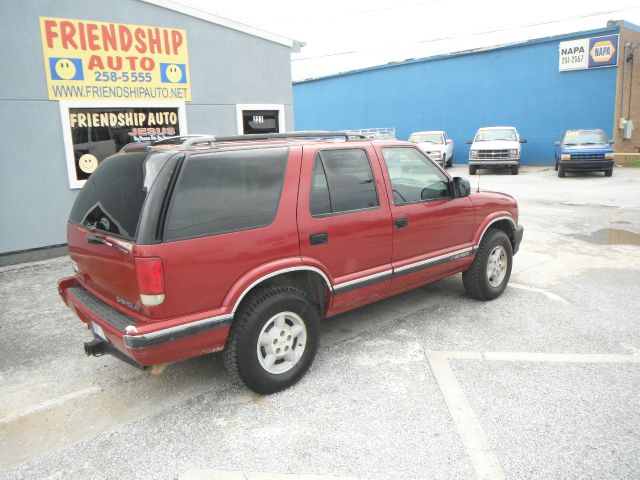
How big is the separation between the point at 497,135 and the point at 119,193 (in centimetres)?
1965

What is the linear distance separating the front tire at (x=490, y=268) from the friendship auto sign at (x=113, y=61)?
19.7ft

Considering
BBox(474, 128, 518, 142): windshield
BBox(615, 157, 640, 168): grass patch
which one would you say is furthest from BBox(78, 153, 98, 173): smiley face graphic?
BBox(615, 157, 640, 168): grass patch

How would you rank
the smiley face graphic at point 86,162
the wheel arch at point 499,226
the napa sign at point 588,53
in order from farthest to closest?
the napa sign at point 588,53
the smiley face graphic at point 86,162
the wheel arch at point 499,226

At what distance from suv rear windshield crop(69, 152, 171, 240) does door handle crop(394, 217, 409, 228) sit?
201cm

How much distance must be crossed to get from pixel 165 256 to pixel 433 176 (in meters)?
2.82

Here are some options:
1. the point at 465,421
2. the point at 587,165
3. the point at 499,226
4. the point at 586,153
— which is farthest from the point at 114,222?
the point at 587,165

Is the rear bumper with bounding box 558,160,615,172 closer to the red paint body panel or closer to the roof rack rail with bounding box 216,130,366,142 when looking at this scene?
the roof rack rail with bounding box 216,130,366,142

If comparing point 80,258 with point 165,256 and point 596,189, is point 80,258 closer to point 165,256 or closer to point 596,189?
point 165,256

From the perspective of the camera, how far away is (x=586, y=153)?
17.4 metres

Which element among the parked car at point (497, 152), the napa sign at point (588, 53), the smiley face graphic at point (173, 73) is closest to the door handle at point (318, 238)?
the smiley face graphic at point (173, 73)

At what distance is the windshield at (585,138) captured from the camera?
17891 millimetres

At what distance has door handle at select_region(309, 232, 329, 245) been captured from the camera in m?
3.64

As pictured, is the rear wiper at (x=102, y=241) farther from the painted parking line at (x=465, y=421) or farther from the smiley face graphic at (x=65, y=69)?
the smiley face graphic at (x=65, y=69)

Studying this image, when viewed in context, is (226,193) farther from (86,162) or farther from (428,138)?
(428,138)
